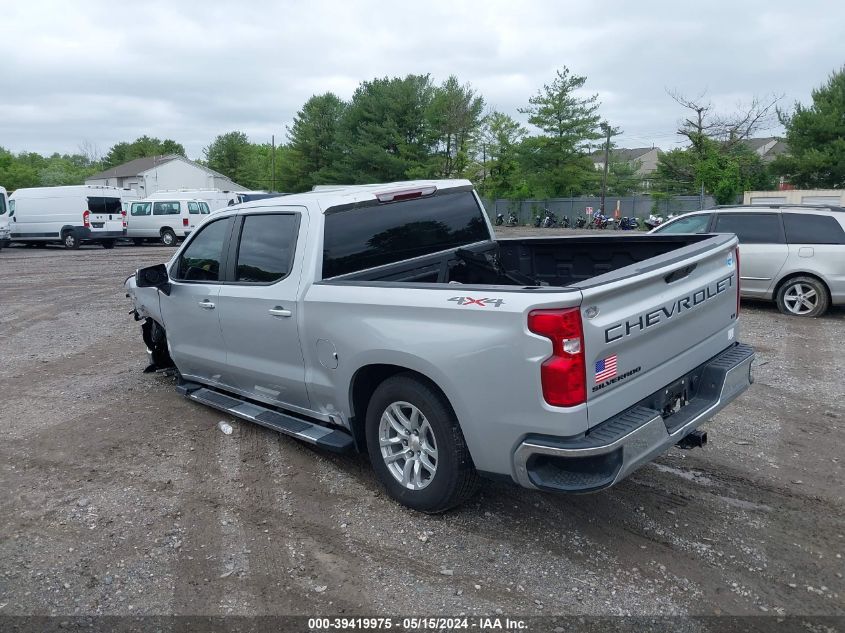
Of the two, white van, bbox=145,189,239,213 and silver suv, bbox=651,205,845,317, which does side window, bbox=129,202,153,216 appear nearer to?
white van, bbox=145,189,239,213

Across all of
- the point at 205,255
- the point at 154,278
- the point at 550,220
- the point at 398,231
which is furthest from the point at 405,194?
the point at 550,220

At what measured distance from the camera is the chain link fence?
131 feet

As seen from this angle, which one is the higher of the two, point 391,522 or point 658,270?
point 658,270

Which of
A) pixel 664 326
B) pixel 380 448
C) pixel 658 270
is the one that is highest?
pixel 658 270

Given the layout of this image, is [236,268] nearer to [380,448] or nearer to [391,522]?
[380,448]

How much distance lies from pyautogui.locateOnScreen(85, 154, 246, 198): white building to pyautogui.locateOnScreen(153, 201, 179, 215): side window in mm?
41966

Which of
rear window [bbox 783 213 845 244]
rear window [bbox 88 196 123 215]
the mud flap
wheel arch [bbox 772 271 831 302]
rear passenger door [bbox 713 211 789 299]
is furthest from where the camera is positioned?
rear window [bbox 88 196 123 215]

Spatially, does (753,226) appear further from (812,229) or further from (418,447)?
(418,447)

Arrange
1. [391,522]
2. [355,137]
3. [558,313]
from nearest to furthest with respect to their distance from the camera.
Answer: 1. [558,313]
2. [391,522]
3. [355,137]

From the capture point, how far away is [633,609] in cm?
312

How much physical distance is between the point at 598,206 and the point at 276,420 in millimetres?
41909

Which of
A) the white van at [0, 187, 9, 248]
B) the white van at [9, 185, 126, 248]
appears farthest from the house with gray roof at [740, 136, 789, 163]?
the white van at [0, 187, 9, 248]

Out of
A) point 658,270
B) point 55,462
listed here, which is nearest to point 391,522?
point 658,270

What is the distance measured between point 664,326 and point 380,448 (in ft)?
5.77
